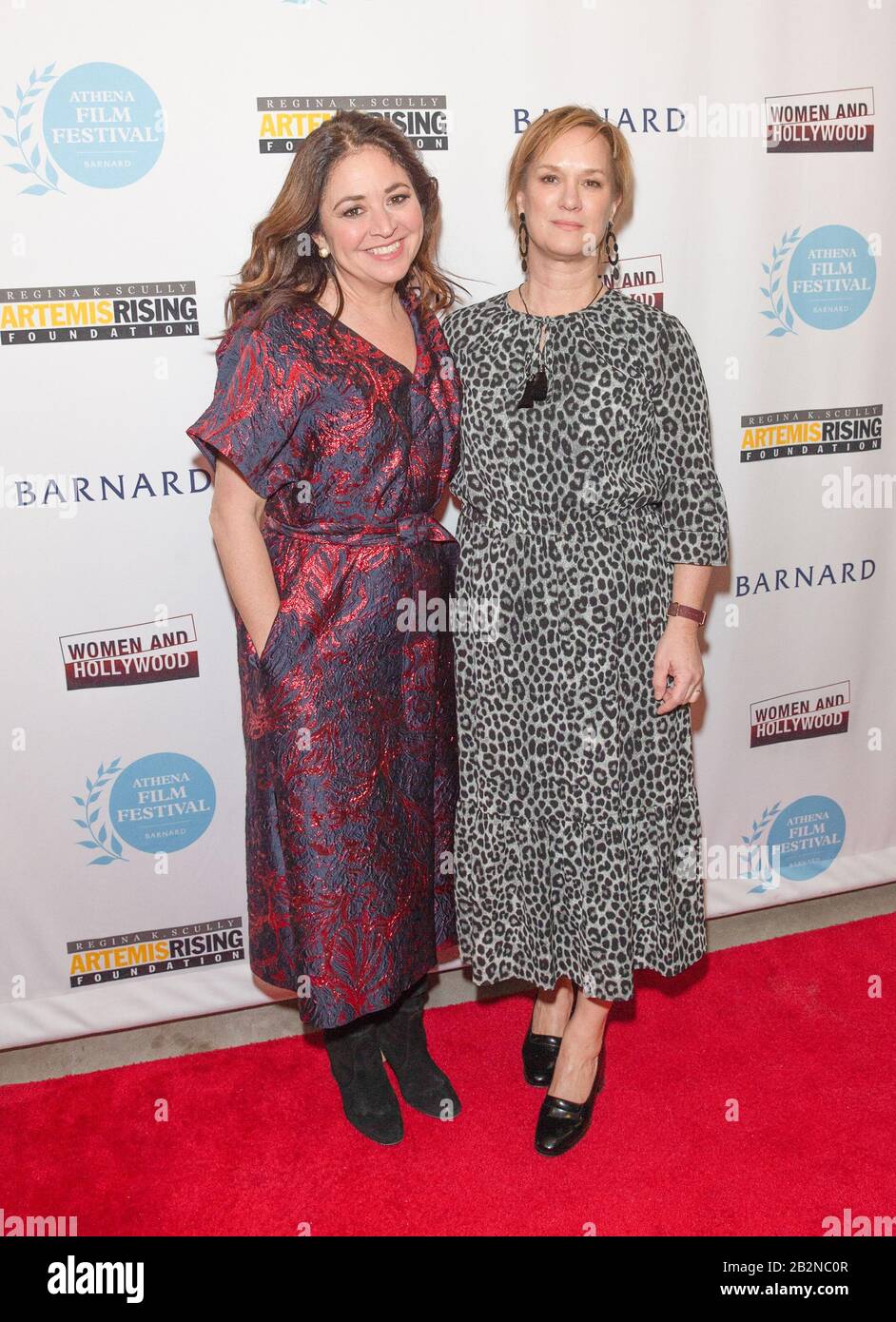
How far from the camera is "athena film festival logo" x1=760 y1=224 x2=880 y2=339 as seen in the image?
272 centimetres

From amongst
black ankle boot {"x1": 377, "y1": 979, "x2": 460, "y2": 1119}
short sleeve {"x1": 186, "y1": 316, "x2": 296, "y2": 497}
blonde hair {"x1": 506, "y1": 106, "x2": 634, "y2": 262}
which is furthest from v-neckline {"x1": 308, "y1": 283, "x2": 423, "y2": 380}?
black ankle boot {"x1": 377, "y1": 979, "x2": 460, "y2": 1119}

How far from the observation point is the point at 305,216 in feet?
6.43

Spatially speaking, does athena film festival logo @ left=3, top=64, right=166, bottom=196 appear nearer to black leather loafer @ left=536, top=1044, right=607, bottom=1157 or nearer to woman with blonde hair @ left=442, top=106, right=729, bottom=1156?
woman with blonde hair @ left=442, top=106, right=729, bottom=1156

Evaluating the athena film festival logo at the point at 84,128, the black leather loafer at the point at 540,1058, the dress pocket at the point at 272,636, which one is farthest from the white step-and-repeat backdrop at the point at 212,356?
the black leather loafer at the point at 540,1058

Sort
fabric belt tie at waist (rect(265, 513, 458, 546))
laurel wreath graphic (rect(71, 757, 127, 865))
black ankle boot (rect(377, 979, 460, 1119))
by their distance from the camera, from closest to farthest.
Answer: fabric belt tie at waist (rect(265, 513, 458, 546)) → black ankle boot (rect(377, 979, 460, 1119)) → laurel wreath graphic (rect(71, 757, 127, 865))

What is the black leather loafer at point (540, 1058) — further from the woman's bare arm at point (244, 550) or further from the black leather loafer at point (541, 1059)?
the woman's bare arm at point (244, 550)

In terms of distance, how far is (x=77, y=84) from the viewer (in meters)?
2.22

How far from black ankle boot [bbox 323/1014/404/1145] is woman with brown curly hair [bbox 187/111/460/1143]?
115mm

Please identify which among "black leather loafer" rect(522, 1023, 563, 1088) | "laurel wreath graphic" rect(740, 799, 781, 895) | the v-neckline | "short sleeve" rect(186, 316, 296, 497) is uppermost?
the v-neckline

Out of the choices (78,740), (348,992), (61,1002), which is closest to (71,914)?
(61,1002)

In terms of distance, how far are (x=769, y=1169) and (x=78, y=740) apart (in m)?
1.67

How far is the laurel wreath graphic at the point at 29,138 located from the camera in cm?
221

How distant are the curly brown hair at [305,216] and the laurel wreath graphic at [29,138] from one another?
52cm
